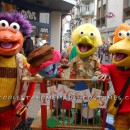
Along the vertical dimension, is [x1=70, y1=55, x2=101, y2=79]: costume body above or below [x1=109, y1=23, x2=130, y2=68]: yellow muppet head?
below

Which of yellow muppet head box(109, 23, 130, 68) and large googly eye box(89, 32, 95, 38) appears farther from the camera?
large googly eye box(89, 32, 95, 38)

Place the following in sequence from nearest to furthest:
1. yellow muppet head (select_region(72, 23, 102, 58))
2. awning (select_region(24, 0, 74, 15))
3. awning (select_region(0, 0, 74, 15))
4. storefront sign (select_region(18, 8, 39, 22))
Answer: yellow muppet head (select_region(72, 23, 102, 58)), awning (select_region(0, 0, 74, 15)), awning (select_region(24, 0, 74, 15)), storefront sign (select_region(18, 8, 39, 22))

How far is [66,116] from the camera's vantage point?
3.92 m

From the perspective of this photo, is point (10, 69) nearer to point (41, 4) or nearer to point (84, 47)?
point (84, 47)

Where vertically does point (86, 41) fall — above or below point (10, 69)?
above

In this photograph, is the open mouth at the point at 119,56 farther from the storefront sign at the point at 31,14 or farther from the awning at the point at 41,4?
the storefront sign at the point at 31,14

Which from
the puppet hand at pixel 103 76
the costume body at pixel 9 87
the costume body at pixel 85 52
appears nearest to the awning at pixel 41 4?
the costume body at pixel 85 52

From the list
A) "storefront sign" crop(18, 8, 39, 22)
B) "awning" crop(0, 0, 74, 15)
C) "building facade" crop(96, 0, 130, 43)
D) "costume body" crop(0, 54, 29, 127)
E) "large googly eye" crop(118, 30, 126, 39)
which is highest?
"building facade" crop(96, 0, 130, 43)

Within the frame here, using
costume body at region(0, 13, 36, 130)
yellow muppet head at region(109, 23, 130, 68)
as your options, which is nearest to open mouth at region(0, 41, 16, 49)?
costume body at region(0, 13, 36, 130)

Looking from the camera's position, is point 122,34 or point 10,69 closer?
point 122,34

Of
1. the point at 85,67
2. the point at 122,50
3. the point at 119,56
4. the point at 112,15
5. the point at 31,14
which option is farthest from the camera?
the point at 112,15

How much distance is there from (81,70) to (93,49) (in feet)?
1.10

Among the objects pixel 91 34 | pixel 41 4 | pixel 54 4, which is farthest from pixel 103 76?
pixel 41 4

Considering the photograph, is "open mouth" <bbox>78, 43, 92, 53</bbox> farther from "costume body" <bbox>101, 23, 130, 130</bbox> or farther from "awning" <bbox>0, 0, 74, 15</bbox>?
"awning" <bbox>0, 0, 74, 15</bbox>
